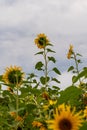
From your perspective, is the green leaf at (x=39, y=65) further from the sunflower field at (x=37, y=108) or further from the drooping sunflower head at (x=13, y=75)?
the drooping sunflower head at (x=13, y=75)

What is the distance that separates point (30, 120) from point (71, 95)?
2.57ft

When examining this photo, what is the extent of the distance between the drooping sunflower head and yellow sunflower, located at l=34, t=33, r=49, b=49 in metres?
3.48

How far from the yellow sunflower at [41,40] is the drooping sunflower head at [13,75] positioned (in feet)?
11.4

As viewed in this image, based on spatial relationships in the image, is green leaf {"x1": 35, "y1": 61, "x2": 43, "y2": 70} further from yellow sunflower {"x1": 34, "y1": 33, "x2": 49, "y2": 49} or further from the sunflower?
the sunflower

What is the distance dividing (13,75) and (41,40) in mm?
3596

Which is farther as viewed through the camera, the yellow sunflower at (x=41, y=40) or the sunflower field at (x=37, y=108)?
the yellow sunflower at (x=41, y=40)

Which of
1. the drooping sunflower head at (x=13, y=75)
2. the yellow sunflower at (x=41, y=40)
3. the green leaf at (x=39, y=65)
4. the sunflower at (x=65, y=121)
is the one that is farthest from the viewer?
the yellow sunflower at (x=41, y=40)

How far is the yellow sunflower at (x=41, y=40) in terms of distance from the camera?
6.57 metres

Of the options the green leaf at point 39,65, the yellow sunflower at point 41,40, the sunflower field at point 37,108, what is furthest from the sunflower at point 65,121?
the yellow sunflower at point 41,40

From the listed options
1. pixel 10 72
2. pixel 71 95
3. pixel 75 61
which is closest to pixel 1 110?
pixel 10 72

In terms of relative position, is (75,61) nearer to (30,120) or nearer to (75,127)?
(30,120)

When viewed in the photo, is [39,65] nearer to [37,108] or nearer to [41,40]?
[41,40]

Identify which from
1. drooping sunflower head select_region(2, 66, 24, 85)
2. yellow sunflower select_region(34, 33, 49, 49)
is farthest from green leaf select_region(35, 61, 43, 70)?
drooping sunflower head select_region(2, 66, 24, 85)

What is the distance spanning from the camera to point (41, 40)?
6.60 m
